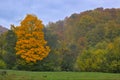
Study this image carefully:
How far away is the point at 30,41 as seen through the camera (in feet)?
168

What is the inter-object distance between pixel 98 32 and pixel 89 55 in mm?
30559

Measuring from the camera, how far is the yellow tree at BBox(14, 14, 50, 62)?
51.2 meters

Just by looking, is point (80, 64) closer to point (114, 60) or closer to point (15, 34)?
point (114, 60)

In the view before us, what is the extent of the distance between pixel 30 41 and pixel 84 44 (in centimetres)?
4138

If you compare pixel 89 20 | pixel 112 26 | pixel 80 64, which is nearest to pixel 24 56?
pixel 80 64

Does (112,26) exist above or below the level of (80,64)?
above

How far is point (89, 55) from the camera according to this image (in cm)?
5884

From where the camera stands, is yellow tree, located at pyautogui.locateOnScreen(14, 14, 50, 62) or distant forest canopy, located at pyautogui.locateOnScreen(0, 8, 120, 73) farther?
distant forest canopy, located at pyautogui.locateOnScreen(0, 8, 120, 73)

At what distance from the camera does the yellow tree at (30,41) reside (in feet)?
168

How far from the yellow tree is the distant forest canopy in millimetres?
1559

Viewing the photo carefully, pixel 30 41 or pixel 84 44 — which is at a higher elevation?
pixel 30 41

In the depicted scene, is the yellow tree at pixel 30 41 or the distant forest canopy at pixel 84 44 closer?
the yellow tree at pixel 30 41

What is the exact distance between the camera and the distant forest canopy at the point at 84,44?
5328 cm

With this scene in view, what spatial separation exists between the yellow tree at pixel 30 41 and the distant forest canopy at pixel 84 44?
1559 mm
